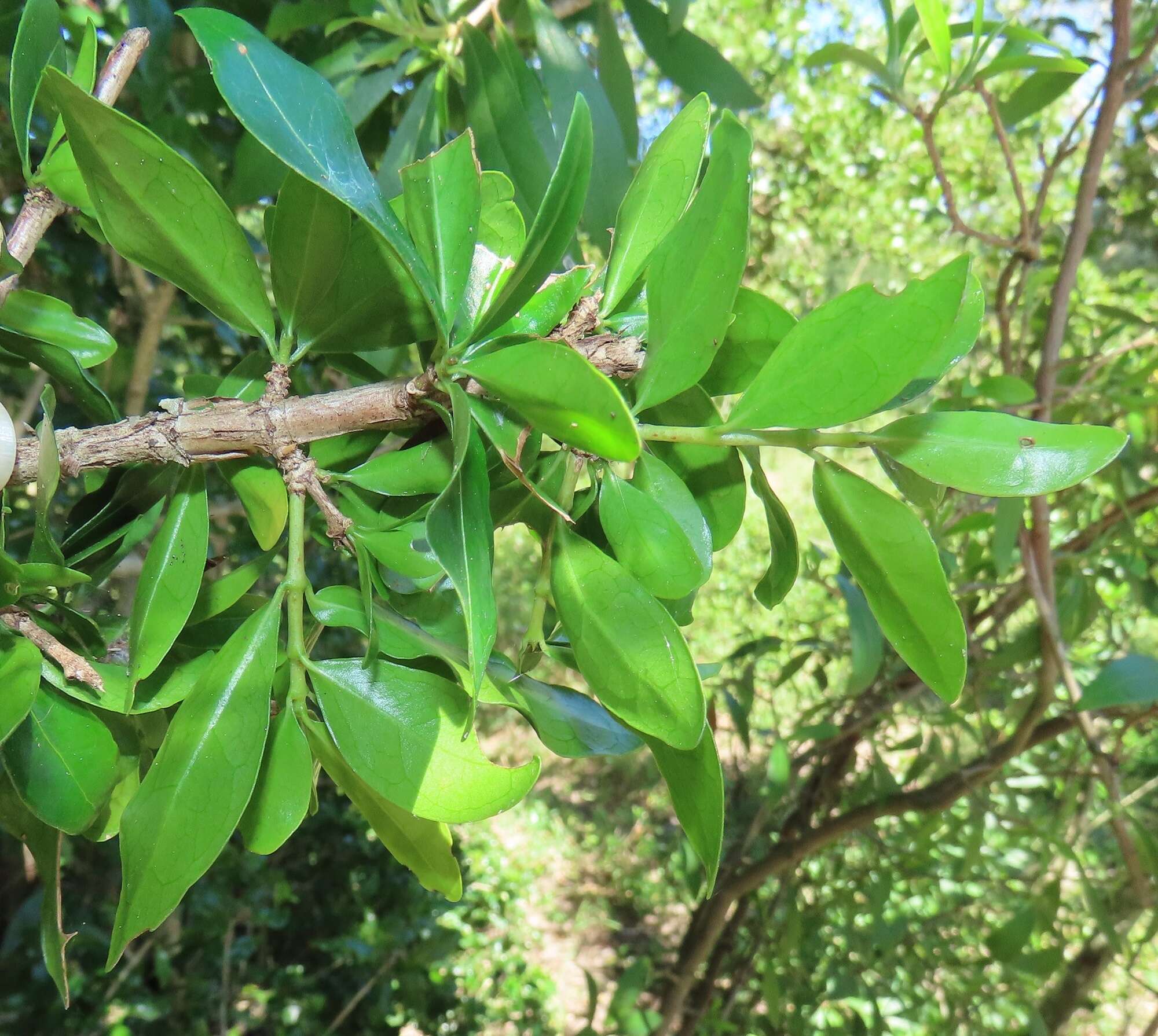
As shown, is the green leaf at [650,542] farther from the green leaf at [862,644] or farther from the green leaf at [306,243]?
the green leaf at [862,644]

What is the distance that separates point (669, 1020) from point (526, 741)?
1.44m

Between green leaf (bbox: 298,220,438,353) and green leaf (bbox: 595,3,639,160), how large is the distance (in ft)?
1.16

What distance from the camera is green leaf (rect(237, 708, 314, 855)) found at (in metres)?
0.21

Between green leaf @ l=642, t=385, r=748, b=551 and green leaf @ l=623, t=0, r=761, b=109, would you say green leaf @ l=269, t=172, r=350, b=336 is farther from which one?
green leaf @ l=623, t=0, r=761, b=109

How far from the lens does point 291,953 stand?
118 cm

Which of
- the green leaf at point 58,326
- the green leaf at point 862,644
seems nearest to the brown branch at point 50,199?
the green leaf at point 58,326

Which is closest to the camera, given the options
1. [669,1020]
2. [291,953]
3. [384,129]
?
[384,129]

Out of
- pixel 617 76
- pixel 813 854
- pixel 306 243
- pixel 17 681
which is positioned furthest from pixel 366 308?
pixel 813 854

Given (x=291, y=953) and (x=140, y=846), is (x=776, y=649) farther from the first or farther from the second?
(x=291, y=953)

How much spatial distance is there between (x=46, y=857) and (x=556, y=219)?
227mm

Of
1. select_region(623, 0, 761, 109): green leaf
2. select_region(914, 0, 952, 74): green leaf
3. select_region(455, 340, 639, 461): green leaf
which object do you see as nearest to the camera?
select_region(455, 340, 639, 461): green leaf

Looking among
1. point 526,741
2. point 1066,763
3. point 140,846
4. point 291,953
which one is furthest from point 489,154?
point 526,741

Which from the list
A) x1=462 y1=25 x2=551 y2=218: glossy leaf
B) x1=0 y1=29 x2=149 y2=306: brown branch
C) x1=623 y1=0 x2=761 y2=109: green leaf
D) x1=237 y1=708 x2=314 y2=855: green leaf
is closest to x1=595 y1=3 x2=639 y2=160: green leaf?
x1=623 y1=0 x2=761 y2=109: green leaf

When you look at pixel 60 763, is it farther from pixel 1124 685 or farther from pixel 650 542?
pixel 1124 685
